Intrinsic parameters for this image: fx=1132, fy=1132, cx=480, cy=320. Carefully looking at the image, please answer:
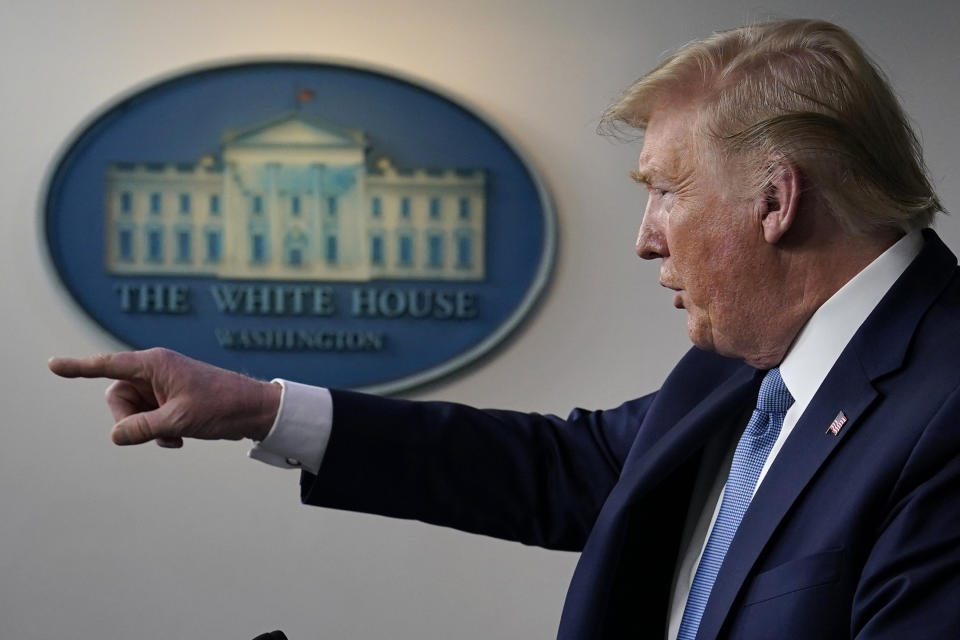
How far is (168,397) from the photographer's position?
1362 millimetres

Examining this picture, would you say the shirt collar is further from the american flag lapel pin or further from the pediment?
the pediment

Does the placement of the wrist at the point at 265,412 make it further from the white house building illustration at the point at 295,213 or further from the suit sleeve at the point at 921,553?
the white house building illustration at the point at 295,213

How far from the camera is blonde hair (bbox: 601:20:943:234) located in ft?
4.09

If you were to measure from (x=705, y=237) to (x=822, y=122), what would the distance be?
0.18 meters

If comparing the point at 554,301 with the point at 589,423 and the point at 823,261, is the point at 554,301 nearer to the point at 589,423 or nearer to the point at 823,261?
the point at 589,423

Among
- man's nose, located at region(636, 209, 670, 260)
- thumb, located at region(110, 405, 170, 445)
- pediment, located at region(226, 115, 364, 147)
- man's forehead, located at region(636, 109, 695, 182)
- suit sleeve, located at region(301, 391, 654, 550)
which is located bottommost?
suit sleeve, located at region(301, 391, 654, 550)

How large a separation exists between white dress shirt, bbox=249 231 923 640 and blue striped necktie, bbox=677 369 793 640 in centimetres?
2

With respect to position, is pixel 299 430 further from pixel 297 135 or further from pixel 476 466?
pixel 297 135

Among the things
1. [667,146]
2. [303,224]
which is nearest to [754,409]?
[667,146]

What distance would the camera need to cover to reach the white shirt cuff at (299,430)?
1452 mm

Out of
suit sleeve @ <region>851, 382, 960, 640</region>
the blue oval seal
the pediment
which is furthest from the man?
the pediment

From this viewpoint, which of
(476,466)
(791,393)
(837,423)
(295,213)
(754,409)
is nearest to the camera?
(837,423)

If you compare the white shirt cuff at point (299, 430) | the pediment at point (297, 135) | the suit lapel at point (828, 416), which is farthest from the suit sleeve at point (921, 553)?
the pediment at point (297, 135)

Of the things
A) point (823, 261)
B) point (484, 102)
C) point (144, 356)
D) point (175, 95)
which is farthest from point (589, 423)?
point (175, 95)
